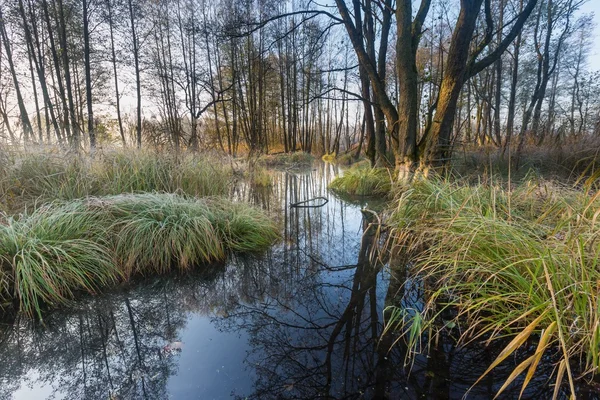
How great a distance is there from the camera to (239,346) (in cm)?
150

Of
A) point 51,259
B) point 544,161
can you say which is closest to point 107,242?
point 51,259

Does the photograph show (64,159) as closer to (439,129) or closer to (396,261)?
(396,261)

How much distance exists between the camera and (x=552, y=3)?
7.07 m

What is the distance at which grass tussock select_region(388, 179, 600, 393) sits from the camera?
1.00 metres

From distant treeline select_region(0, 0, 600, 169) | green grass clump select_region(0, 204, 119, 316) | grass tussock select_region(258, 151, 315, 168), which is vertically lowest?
green grass clump select_region(0, 204, 119, 316)

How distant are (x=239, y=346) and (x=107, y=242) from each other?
1.57 meters

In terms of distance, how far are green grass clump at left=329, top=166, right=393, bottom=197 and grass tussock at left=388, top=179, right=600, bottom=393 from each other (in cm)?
292

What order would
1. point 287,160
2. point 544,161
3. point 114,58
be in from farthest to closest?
point 287,160, point 114,58, point 544,161

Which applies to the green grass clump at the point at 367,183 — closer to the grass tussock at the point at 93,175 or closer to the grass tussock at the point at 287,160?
the grass tussock at the point at 93,175

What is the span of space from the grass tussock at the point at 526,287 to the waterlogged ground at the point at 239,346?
15cm

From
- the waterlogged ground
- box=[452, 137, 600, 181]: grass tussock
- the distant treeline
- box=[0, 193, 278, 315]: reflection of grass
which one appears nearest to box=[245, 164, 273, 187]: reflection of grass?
the distant treeline

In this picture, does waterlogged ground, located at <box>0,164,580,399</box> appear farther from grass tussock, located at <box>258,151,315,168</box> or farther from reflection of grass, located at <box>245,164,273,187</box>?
grass tussock, located at <box>258,151,315,168</box>

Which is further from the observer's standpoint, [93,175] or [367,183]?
[367,183]

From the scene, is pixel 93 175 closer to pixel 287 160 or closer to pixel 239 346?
pixel 239 346
